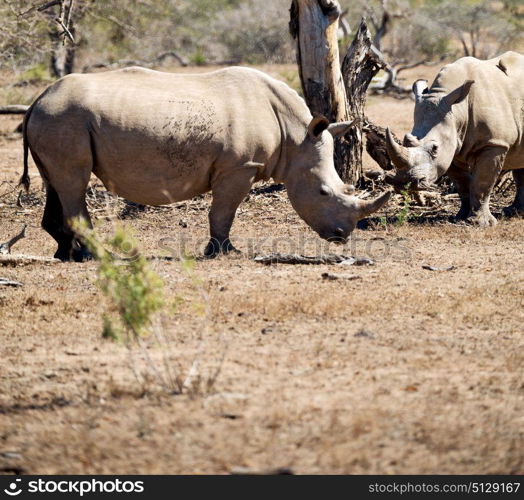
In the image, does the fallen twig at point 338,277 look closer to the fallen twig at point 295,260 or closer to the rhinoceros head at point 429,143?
the fallen twig at point 295,260

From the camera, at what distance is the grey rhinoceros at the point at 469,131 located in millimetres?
10047

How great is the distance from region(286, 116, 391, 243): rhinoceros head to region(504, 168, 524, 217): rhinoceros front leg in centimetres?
302

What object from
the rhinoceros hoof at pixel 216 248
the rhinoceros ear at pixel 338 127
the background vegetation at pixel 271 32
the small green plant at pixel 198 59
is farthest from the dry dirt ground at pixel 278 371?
Result: the small green plant at pixel 198 59

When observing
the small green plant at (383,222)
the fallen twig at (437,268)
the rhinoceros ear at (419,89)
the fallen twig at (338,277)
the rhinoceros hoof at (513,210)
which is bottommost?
the small green plant at (383,222)

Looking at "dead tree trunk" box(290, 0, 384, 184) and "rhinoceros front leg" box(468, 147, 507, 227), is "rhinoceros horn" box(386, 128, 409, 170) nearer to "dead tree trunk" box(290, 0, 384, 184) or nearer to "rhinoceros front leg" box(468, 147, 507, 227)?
"rhinoceros front leg" box(468, 147, 507, 227)

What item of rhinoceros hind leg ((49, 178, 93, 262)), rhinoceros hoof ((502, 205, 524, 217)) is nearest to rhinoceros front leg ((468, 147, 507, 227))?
rhinoceros hoof ((502, 205, 524, 217))

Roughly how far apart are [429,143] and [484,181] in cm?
94

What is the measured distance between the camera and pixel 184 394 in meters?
5.21

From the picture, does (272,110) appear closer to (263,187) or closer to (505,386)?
(263,187)

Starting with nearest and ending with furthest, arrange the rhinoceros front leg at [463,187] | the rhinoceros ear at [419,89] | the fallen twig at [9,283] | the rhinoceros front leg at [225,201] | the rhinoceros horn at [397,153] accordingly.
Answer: the fallen twig at [9,283] → the rhinoceros front leg at [225,201] → the rhinoceros horn at [397,153] → the rhinoceros ear at [419,89] → the rhinoceros front leg at [463,187]

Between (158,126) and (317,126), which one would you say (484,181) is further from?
(158,126)

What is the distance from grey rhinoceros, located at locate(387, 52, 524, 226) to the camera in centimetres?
1005

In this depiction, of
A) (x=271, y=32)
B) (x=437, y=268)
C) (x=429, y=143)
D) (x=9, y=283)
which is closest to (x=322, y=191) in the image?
(x=437, y=268)

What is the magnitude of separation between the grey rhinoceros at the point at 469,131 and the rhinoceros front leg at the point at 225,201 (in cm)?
169
